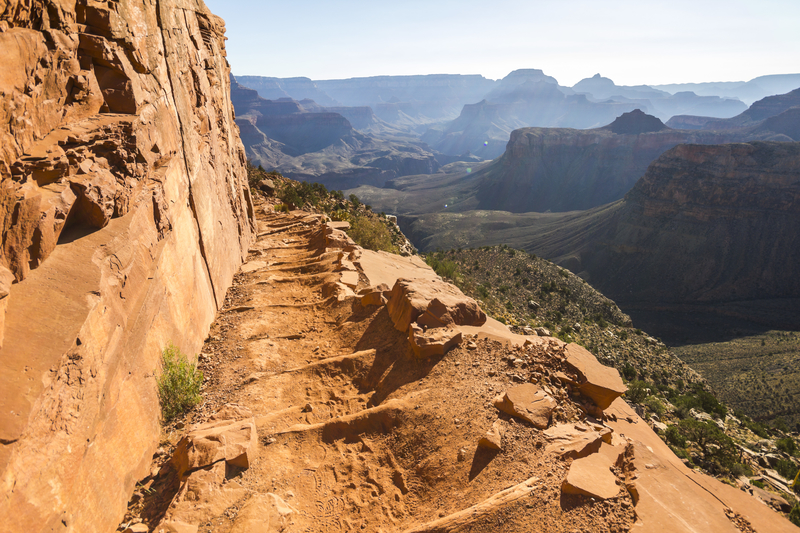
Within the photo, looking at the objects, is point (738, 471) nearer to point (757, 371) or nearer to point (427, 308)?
point (427, 308)

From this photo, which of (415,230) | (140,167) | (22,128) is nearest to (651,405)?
(140,167)

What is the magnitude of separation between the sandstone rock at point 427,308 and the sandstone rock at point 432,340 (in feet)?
0.92

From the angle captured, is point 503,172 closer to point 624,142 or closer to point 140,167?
point 624,142

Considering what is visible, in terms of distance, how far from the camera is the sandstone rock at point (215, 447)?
482 cm

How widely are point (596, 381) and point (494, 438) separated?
2352 mm

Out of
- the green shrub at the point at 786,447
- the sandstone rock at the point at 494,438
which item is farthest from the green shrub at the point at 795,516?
the green shrub at the point at 786,447

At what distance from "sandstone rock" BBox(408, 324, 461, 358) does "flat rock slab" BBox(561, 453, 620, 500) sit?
2.71 m

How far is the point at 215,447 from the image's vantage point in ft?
16.2

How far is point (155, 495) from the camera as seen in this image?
15.5 feet

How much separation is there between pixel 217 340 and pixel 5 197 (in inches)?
198

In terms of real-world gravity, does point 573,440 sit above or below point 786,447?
above

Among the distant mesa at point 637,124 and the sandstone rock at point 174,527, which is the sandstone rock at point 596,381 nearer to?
the sandstone rock at point 174,527

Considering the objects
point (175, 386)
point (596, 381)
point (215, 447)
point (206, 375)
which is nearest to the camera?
point (215, 447)

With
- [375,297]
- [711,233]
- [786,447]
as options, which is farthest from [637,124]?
[375,297]
